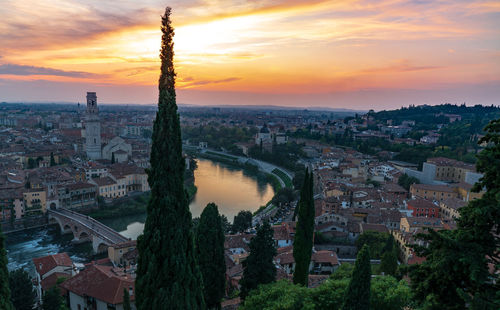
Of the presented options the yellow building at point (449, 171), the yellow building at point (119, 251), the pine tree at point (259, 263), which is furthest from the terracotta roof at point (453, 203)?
the yellow building at point (119, 251)

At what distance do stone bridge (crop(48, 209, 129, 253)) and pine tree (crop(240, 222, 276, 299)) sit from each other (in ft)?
23.2

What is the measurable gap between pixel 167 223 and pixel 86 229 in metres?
11.4

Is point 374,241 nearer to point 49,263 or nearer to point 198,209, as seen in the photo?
point 198,209

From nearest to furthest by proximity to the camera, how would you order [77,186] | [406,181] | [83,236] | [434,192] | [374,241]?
1. [374,241]
2. [83,236]
3. [434,192]
4. [77,186]
5. [406,181]

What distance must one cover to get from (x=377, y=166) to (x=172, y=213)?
20.9 m

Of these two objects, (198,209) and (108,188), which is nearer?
(198,209)

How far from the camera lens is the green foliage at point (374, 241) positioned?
31.4 ft

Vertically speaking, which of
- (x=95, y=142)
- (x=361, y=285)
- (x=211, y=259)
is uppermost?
(x=361, y=285)

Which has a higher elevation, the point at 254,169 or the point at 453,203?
the point at 453,203

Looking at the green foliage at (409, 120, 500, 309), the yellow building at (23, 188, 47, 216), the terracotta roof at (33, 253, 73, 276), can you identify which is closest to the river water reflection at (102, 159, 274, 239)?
the yellow building at (23, 188, 47, 216)

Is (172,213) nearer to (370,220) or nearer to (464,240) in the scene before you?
(464,240)

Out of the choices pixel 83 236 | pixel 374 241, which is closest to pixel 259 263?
pixel 374 241

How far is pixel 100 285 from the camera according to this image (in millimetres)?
6102

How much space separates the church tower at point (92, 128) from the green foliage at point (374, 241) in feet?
71.3
